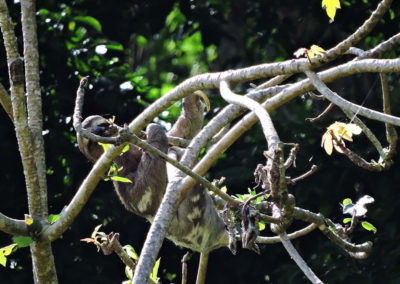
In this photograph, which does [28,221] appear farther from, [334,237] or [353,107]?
[353,107]

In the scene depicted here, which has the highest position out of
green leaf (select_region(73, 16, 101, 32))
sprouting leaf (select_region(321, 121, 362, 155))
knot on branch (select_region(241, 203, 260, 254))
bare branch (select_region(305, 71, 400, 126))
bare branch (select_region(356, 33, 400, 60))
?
green leaf (select_region(73, 16, 101, 32))

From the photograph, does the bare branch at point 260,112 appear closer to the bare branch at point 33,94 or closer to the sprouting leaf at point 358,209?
the sprouting leaf at point 358,209

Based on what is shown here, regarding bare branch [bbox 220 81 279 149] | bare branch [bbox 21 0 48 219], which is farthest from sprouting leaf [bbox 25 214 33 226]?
bare branch [bbox 220 81 279 149]

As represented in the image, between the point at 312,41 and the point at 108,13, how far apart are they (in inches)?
114

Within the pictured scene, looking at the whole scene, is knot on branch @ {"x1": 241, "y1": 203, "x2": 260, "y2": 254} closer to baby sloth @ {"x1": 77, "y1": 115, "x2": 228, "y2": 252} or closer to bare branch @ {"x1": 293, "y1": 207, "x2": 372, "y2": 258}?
bare branch @ {"x1": 293, "y1": 207, "x2": 372, "y2": 258}

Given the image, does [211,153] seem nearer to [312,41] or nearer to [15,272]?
[15,272]

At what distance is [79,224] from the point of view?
8.48 m

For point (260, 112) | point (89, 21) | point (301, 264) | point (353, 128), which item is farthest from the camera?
point (89, 21)

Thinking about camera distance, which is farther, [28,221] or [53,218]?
[53,218]

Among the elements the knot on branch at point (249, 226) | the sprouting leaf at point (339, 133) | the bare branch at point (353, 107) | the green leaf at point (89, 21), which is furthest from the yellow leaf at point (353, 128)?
the green leaf at point (89, 21)

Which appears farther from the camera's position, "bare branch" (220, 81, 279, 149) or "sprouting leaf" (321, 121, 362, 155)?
"sprouting leaf" (321, 121, 362, 155)

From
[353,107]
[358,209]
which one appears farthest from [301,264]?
[353,107]

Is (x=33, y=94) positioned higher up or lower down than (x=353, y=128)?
higher up

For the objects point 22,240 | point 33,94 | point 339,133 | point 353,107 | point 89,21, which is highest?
point 89,21
